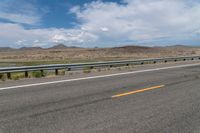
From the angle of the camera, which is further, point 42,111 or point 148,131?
point 42,111

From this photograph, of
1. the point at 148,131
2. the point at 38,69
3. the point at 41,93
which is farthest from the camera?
the point at 38,69

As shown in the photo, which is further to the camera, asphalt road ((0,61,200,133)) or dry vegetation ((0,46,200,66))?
dry vegetation ((0,46,200,66))

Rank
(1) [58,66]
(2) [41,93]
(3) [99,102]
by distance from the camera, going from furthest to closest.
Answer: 1. (1) [58,66]
2. (2) [41,93]
3. (3) [99,102]

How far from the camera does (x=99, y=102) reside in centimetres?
657

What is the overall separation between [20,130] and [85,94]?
3.43m

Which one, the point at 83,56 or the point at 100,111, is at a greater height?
the point at 83,56

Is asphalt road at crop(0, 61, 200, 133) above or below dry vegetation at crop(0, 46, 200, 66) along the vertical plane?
below

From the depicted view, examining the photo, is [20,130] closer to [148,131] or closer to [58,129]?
[58,129]

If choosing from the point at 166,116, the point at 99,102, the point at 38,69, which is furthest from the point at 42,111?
the point at 38,69

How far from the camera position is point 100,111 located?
223 inches

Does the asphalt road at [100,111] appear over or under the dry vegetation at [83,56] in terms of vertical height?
under

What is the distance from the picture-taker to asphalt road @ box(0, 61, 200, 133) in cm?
458

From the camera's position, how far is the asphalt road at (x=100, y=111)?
458 cm

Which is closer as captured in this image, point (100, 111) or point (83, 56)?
point (100, 111)
